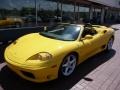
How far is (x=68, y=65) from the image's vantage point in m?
4.52

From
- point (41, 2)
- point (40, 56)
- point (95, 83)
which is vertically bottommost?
point (95, 83)

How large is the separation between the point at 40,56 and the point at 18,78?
87 cm

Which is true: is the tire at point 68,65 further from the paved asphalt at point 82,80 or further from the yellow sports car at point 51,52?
the paved asphalt at point 82,80

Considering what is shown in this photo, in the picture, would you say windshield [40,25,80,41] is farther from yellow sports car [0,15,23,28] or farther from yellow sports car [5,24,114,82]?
yellow sports car [0,15,23,28]

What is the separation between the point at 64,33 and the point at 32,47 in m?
1.22

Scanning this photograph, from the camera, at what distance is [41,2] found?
37.3ft

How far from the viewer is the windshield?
501 centimetres

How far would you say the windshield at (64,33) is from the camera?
5.01 meters

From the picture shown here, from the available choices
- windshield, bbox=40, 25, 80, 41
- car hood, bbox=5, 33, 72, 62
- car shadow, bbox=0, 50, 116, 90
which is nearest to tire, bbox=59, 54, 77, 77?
car shadow, bbox=0, 50, 116, 90

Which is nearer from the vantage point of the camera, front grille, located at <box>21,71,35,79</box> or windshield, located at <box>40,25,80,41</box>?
front grille, located at <box>21,71,35,79</box>

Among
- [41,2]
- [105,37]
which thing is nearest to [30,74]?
[105,37]

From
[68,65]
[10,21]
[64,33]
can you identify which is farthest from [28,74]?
[10,21]

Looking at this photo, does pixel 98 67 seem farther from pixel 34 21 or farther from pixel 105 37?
pixel 34 21

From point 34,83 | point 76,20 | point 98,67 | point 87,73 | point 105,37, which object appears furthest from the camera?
point 76,20
